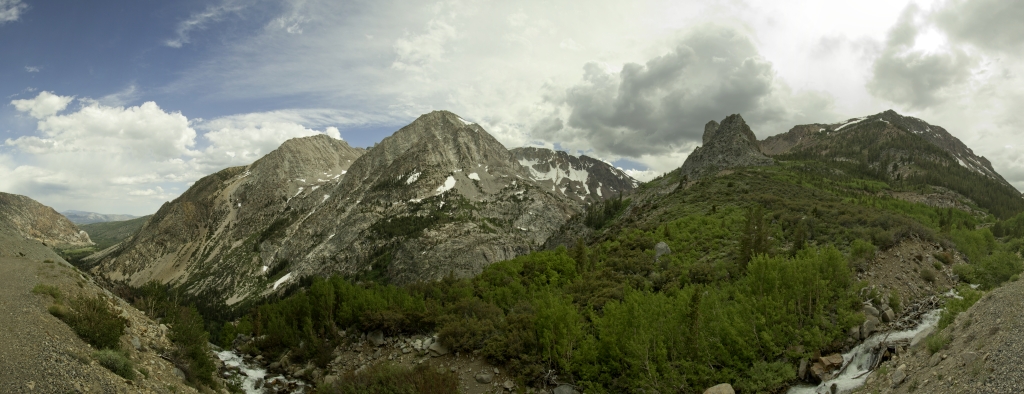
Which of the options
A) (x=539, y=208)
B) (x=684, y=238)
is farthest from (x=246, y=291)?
(x=684, y=238)

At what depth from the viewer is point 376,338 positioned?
1405 inches

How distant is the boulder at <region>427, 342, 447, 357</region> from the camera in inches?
1218

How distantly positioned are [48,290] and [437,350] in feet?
74.6

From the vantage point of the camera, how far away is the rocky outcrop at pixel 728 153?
108500 millimetres

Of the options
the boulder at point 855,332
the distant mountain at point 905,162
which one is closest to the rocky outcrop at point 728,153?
the distant mountain at point 905,162

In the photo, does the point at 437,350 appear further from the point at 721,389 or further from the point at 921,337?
the point at 921,337

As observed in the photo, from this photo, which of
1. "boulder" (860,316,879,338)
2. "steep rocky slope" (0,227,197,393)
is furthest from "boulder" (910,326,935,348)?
"steep rocky slope" (0,227,197,393)

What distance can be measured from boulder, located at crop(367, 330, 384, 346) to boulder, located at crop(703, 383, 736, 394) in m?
26.2

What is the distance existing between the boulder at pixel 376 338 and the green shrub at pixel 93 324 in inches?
678

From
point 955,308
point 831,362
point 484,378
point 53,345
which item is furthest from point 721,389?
point 53,345

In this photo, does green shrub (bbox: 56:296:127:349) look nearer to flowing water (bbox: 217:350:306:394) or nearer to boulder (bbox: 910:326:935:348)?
flowing water (bbox: 217:350:306:394)

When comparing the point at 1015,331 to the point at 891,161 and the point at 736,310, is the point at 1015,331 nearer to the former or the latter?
the point at 736,310

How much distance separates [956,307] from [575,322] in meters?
18.8

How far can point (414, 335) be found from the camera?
116 ft
